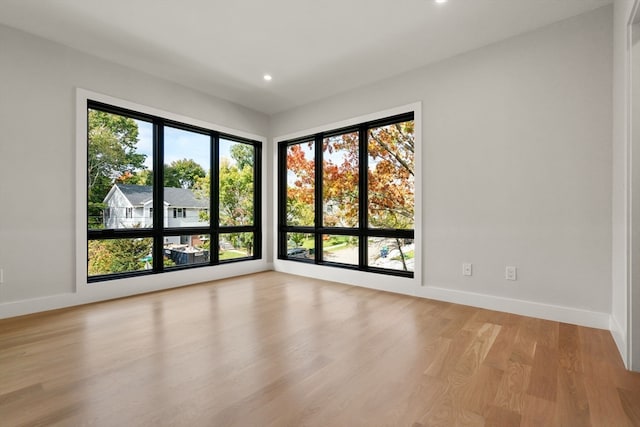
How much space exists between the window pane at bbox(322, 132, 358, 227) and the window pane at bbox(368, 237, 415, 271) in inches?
17.6

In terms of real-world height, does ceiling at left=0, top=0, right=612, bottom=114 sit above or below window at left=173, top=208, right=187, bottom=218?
above

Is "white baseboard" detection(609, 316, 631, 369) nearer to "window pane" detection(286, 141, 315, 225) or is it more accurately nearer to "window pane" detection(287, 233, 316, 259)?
"window pane" detection(287, 233, 316, 259)

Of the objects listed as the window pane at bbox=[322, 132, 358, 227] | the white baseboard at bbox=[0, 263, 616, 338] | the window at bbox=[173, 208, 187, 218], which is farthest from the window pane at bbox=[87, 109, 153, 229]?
the window pane at bbox=[322, 132, 358, 227]

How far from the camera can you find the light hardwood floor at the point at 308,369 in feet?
4.89

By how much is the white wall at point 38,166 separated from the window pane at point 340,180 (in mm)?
2867

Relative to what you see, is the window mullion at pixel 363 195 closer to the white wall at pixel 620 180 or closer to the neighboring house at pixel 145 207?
the neighboring house at pixel 145 207

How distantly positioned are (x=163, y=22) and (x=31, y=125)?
1.67 metres

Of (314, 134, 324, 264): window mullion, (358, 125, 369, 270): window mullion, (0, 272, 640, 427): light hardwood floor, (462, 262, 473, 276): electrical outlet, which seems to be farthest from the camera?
(314, 134, 324, 264): window mullion

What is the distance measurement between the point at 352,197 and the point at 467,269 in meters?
1.76

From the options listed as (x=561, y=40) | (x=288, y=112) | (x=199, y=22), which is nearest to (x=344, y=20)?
(x=199, y=22)

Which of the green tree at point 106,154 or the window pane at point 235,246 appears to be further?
the window pane at point 235,246

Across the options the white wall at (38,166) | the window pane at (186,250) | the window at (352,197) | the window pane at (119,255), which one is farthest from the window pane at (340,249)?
the white wall at (38,166)

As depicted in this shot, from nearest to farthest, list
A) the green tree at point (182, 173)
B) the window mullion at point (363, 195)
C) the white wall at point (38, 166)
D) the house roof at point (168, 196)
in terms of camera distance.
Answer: the white wall at point (38, 166) < the house roof at point (168, 196) < the green tree at point (182, 173) < the window mullion at point (363, 195)

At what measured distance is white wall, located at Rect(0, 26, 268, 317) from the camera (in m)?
2.90
